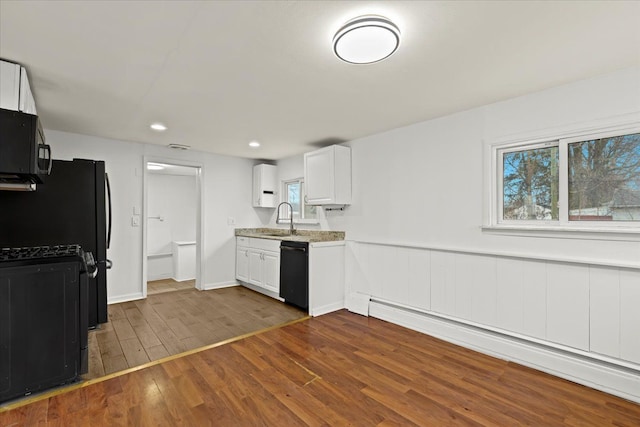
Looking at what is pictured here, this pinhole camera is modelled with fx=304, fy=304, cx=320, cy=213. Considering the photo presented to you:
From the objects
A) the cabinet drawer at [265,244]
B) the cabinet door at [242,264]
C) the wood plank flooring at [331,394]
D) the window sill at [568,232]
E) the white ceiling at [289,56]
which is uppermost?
the white ceiling at [289,56]

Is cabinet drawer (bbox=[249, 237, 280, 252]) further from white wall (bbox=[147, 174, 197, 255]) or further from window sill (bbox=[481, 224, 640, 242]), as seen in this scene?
window sill (bbox=[481, 224, 640, 242])

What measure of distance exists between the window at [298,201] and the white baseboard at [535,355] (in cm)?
210

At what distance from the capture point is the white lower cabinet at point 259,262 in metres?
4.21

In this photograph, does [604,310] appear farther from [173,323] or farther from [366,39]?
[173,323]

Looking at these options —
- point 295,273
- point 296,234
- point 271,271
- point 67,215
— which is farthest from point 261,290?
point 67,215

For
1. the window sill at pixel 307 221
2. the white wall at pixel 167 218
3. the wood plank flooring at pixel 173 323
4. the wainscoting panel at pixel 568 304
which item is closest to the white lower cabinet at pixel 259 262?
the wood plank flooring at pixel 173 323

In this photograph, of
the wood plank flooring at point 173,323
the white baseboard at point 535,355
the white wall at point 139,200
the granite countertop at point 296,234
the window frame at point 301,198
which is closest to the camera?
the white baseboard at point 535,355

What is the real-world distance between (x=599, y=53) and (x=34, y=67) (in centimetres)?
370

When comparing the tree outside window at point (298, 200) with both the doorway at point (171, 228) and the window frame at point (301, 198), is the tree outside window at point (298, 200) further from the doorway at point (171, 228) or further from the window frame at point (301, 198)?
the doorway at point (171, 228)

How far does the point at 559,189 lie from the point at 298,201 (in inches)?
138

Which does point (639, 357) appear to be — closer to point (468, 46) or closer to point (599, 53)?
point (599, 53)

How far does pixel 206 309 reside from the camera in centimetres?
383

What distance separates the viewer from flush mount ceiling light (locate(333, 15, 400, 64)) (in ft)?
5.16

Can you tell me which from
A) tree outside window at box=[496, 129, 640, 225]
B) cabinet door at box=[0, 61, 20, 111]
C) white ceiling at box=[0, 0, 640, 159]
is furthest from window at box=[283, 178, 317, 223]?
cabinet door at box=[0, 61, 20, 111]
